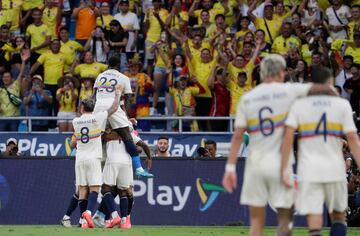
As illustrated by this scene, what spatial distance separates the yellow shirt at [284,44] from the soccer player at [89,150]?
811 cm

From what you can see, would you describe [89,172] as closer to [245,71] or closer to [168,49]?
[245,71]

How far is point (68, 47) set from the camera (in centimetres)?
2602

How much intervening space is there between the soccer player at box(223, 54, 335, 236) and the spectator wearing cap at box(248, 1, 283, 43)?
14.1m

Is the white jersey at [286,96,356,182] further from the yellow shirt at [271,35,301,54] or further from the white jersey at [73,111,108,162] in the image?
the yellow shirt at [271,35,301,54]

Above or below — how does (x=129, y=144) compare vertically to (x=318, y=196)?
above

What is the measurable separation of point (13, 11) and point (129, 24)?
2.98m

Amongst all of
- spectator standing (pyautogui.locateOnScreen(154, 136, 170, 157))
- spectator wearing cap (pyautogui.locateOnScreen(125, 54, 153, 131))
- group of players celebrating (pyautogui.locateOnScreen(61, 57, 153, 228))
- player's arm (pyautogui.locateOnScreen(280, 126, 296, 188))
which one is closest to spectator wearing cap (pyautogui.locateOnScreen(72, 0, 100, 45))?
spectator wearing cap (pyautogui.locateOnScreen(125, 54, 153, 131))

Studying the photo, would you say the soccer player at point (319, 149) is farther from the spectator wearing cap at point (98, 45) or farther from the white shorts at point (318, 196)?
the spectator wearing cap at point (98, 45)

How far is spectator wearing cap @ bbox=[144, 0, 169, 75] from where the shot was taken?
86.2 ft

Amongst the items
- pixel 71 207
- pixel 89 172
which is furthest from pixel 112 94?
pixel 71 207

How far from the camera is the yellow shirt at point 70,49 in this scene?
25.9m

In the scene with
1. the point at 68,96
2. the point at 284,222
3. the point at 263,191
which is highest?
the point at 68,96

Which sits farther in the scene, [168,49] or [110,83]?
[168,49]

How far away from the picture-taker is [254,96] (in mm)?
11852
